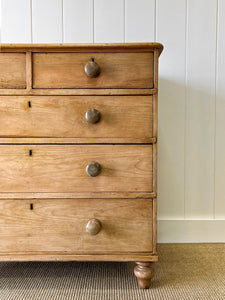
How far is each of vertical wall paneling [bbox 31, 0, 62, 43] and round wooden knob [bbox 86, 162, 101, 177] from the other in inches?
31.0

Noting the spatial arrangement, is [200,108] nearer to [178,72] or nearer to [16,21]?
[178,72]

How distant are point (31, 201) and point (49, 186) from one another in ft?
0.26

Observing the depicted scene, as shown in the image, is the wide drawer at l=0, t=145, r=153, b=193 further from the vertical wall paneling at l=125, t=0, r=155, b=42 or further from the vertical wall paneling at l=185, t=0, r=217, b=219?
the vertical wall paneling at l=125, t=0, r=155, b=42

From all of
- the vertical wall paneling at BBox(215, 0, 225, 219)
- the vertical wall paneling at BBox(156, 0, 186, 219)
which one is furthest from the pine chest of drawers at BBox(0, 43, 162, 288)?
the vertical wall paneling at BBox(215, 0, 225, 219)

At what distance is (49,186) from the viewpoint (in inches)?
35.9

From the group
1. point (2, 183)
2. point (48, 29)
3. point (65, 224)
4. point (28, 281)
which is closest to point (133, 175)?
point (65, 224)

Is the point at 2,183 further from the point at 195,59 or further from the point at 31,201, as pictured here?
the point at 195,59

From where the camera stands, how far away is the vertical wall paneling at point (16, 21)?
1358mm

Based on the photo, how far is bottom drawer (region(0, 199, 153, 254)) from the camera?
92 centimetres

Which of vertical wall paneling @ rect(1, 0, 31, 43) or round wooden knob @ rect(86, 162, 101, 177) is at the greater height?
vertical wall paneling @ rect(1, 0, 31, 43)

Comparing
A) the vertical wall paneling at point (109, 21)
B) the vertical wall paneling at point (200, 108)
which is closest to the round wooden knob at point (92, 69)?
the vertical wall paneling at point (109, 21)

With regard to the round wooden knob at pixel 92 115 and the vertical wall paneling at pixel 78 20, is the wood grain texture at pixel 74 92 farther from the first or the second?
the vertical wall paneling at pixel 78 20

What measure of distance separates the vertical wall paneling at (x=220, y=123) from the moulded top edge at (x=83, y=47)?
617 millimetres

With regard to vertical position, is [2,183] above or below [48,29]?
below
